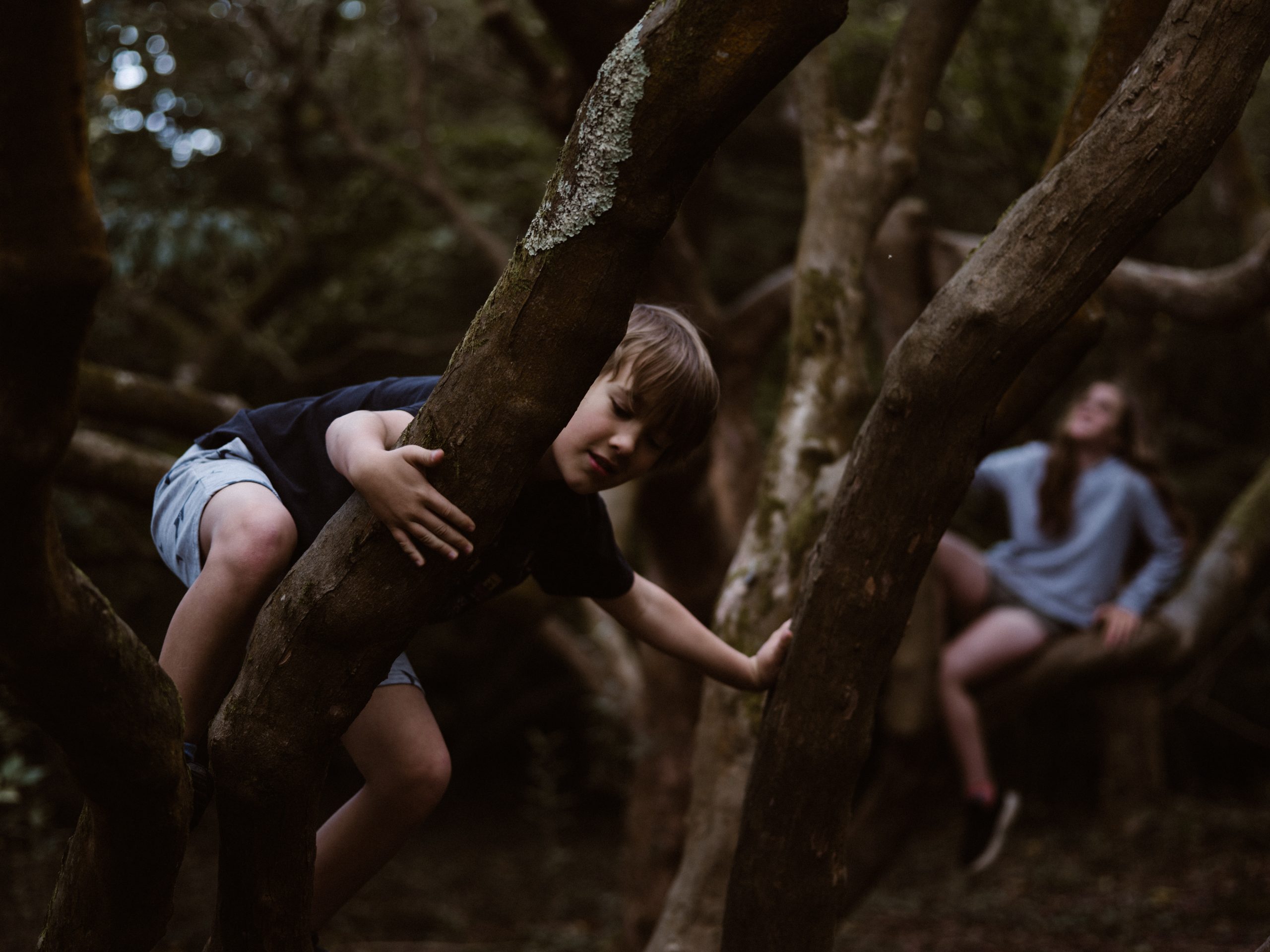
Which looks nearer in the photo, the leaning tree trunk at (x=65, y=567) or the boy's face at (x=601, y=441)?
the leaning tree trunk at (x=65, y=567)

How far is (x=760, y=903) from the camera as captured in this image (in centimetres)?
177

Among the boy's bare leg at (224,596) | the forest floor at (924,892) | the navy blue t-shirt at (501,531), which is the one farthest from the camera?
the forest floor at (924,892)

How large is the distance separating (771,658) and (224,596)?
95 cm

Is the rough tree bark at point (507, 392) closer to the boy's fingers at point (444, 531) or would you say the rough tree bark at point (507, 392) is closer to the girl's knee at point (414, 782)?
the boy's fingers at point (444, 531)

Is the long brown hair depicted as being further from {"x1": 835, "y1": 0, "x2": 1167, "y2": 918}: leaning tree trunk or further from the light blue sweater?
{"x1": 835, "y1": 0, "x2": 1167, "y2": 918}: leaning tree trunk

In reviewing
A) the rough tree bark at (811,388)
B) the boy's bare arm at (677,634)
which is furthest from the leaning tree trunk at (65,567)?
the rough tree bark at (811,388)

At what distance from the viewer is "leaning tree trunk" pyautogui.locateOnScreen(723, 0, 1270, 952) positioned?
4.93 feet

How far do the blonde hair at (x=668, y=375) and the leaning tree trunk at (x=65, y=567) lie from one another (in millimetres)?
883

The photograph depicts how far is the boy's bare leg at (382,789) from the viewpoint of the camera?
1.81 metres

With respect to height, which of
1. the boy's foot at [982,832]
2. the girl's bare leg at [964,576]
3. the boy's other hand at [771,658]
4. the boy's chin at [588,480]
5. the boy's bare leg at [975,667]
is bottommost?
the boy's foot at [982,832]

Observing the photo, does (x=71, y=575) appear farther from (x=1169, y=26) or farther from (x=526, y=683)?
(x=526, y=683)

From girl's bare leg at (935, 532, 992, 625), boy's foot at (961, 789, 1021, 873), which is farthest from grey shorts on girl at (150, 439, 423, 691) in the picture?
boy's foot at (961, 789, 1021, 873)

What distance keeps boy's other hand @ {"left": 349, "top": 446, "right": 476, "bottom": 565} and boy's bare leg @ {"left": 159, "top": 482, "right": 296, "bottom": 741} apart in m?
0.38

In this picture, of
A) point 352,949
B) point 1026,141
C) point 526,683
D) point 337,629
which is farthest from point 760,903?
point 526,683
